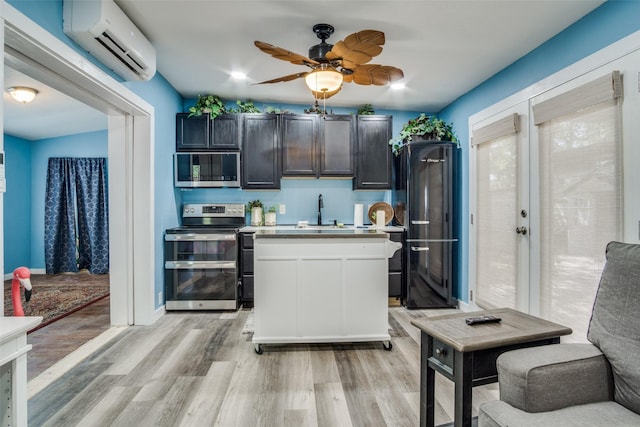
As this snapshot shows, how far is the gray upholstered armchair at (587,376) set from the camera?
1.14 metres

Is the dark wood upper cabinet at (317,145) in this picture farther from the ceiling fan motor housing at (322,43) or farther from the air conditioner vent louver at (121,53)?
the air conditioner vent louver at (121,53)

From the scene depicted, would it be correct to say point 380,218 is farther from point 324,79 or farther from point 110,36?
point 110,36

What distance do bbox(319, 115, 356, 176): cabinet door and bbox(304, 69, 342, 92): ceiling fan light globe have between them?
5.78 feet

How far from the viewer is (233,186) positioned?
13.7ft

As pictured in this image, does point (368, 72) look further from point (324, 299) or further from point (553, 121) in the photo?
point (324, 299)

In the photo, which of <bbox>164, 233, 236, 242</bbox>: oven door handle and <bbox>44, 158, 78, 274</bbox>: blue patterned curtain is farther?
<bbox>44, 158, 78, 274</bbox>: blue patterned curtain

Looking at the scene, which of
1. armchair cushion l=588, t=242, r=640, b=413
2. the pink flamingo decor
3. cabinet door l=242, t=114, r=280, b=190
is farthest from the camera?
cabinet door l=242, t=114, r=280, b=190

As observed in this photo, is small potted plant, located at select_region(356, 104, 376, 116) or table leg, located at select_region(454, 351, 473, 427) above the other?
small potted plant, located at select_region(356, 104, 376, 116)

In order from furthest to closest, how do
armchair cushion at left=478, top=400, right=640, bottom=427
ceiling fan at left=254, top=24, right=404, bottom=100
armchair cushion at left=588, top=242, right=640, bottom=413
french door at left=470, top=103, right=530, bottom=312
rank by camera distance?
1. french door at left=470, top=103, right=530, bottom=312
2. ceiling fan at left=254, top=24, right=404, bottom=100
3. armchair cushion at left=588, top=242, right=640, bottom=413
4. armchair cushion at left=478, top=400, right=640, bottom=427

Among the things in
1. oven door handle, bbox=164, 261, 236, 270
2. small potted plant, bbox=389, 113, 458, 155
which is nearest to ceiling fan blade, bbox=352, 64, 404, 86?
small potted plant, bbox=389, 113, 458, 155

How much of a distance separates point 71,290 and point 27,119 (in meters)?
2.53

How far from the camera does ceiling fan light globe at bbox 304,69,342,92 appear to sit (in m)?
2.41

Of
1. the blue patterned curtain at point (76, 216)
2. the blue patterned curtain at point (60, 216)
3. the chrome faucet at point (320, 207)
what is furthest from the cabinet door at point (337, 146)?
the blue patterned curtain at point (60, 216)

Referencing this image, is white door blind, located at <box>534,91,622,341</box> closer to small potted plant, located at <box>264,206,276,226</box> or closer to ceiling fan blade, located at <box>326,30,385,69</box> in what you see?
ceiling fan blade, located at <box>326,30,385,69</box>
